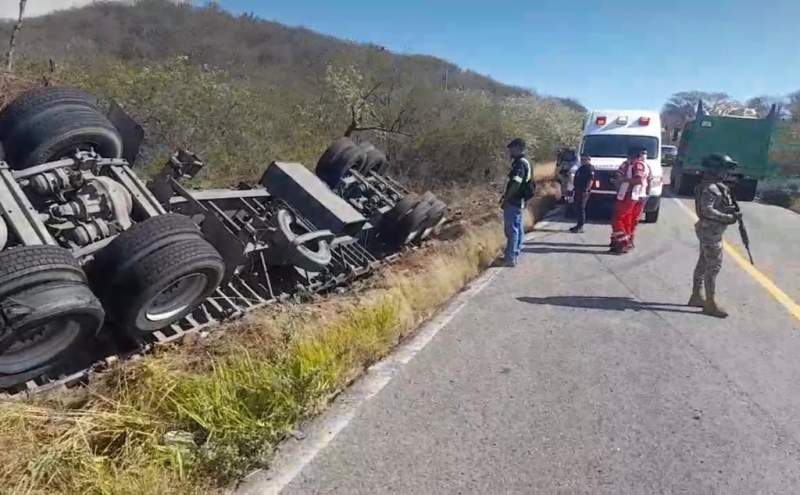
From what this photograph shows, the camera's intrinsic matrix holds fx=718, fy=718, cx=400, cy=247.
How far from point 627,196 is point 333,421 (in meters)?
7.91

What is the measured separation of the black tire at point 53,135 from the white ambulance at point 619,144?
10928 mm

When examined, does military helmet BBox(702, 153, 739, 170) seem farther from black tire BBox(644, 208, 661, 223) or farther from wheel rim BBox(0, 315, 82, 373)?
black tire BBox(644, 208, 661, 223)

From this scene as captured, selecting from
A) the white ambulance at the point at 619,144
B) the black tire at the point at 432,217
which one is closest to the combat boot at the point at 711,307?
the black tire at the point at 432,217

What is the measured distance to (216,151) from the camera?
14367mm

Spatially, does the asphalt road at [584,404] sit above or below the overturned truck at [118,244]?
below

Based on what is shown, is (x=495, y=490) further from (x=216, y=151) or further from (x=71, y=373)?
(x=216, y=151)

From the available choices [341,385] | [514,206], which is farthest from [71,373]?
[514,206]

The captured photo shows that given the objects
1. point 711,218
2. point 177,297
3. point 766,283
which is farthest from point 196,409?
point 766,283

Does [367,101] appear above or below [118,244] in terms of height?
above

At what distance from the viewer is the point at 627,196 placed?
36.0ft

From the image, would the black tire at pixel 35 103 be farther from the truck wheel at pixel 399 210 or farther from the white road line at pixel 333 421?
the truck wheel at pixel 399 210

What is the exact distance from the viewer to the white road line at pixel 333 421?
139 inches

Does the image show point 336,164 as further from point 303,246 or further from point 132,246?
point 132,246

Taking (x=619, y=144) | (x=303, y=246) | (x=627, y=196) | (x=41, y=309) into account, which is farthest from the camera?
(x=619, y=144)
